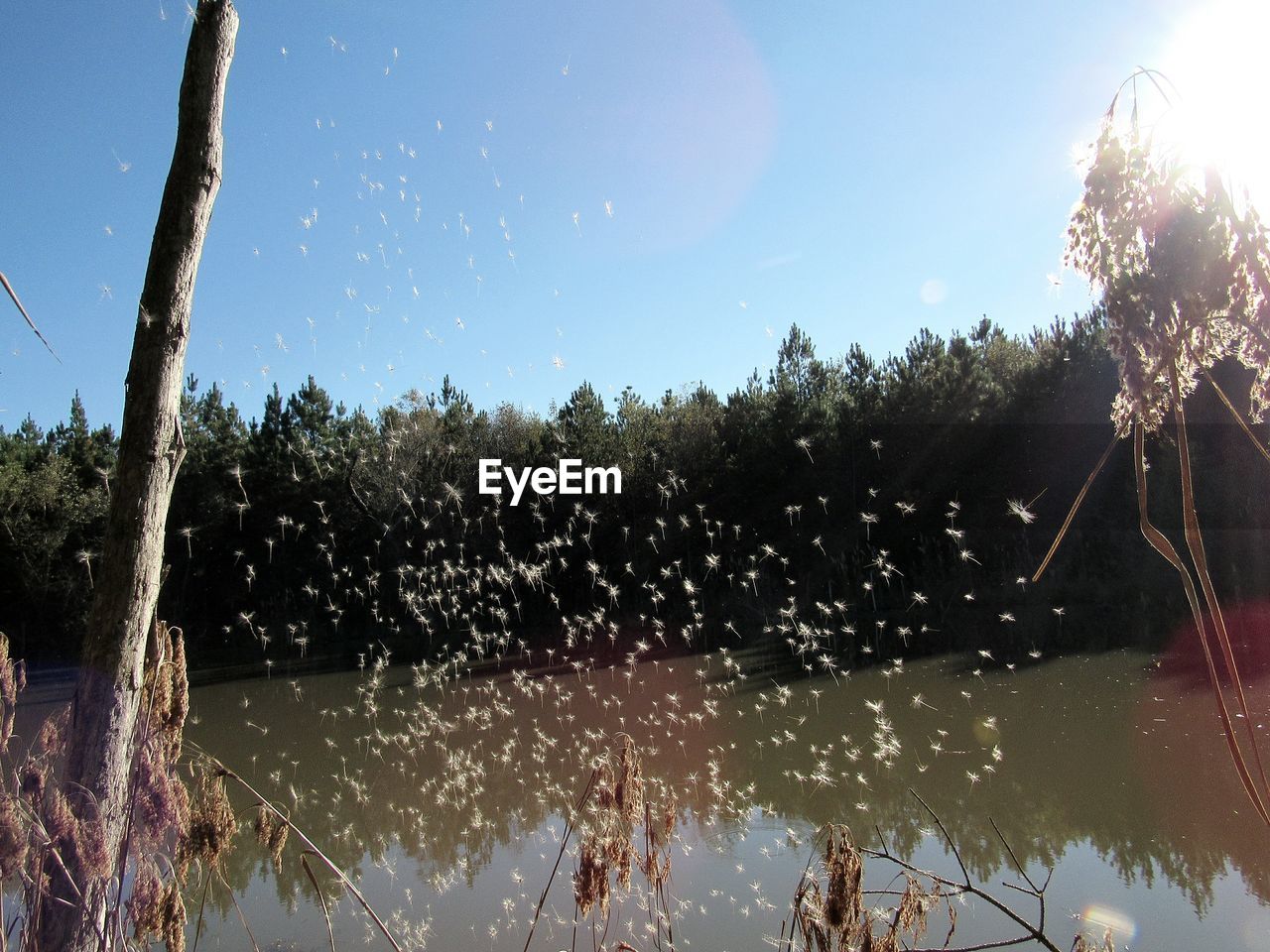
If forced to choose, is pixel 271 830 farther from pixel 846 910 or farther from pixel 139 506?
pixel 846 910

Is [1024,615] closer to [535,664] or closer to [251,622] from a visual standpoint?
[535,664]

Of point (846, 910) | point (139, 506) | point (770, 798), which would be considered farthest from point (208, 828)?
point (770, 798)

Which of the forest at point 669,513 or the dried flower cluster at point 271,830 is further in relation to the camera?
the forest at point 669,513

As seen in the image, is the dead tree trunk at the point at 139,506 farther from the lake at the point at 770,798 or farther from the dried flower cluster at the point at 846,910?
the lake at the point at 770,798

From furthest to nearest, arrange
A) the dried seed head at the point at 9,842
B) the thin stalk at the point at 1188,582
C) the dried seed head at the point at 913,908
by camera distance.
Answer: the dried seed head at the point at 9,842 → the dried seed head at the point at 913,908 → the thin stalk at the point at 1188,582

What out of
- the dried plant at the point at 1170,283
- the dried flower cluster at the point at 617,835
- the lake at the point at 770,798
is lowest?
the lake at the point at 770,798

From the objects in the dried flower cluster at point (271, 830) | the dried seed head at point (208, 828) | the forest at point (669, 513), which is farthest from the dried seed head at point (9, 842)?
the forest at point (669, 513)
